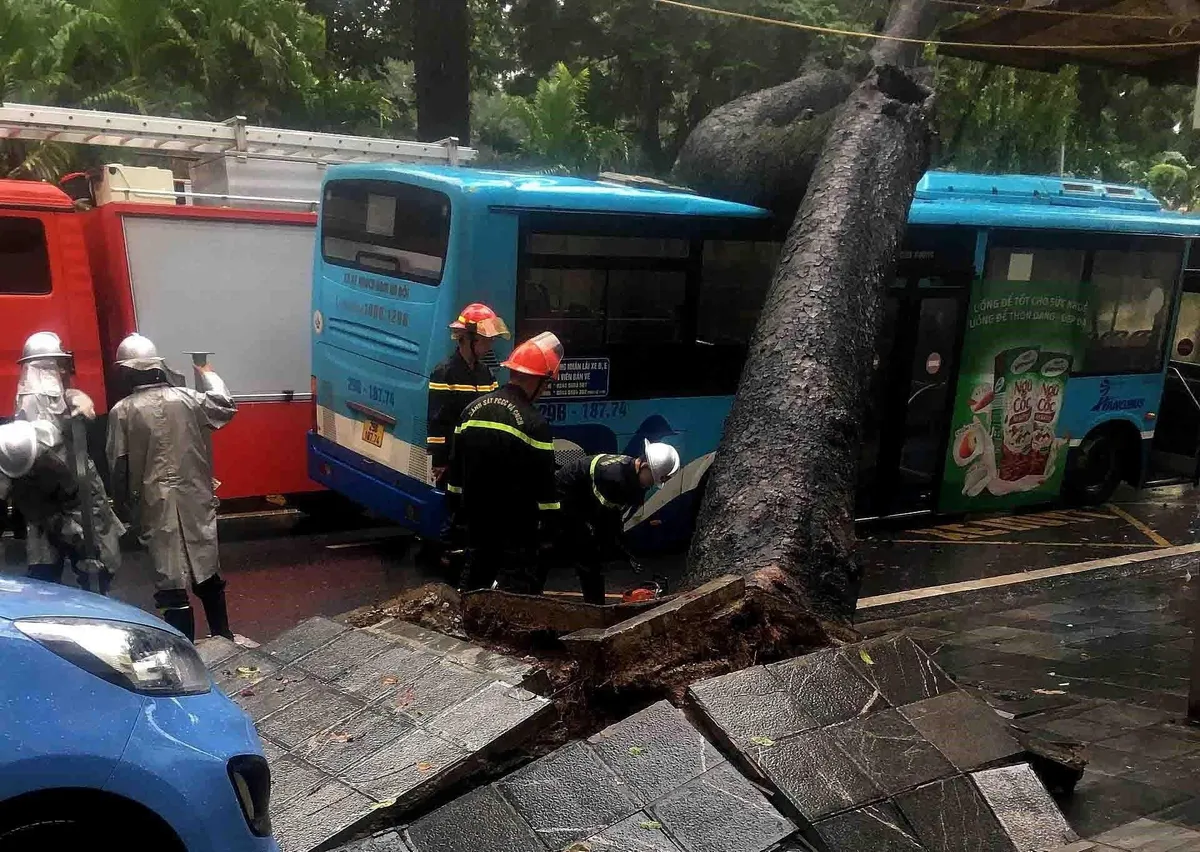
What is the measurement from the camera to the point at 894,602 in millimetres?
7633

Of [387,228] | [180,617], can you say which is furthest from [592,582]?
[387,228]

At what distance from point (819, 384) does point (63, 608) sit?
3.34 metres

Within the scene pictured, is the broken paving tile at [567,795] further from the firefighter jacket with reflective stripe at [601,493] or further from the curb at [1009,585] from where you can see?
the curb at [1009,585]

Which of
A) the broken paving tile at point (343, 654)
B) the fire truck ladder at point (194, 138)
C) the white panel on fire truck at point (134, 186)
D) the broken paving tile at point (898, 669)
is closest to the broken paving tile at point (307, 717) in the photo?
the broken paving tile at point (343, 654)

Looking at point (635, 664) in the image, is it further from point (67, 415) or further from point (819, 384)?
point (67, 415)

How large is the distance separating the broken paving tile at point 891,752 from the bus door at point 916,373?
541 cm

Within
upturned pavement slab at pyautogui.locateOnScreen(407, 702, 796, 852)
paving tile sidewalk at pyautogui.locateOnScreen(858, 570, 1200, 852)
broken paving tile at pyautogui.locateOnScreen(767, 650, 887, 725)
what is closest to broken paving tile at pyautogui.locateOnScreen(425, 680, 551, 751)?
upturned pavement slab at pyautogui.locateOnScreen(407, 702, 796, 852)

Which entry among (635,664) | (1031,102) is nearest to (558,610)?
(635,664)

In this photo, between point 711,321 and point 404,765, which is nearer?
point 404,765

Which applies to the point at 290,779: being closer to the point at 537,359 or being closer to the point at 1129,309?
the point at 537,359

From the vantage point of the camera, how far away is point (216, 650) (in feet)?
15.5

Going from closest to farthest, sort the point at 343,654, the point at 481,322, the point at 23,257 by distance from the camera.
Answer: the point at 343,654 < the point at 481,322 < the point at 23,257

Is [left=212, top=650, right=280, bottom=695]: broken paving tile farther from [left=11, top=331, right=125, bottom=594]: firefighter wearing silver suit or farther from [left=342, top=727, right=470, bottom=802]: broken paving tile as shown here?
[left=11, top=331, right=125, bottom=594]: firefighter wearing silver suit

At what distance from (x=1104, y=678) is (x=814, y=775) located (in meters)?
3.12
